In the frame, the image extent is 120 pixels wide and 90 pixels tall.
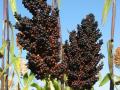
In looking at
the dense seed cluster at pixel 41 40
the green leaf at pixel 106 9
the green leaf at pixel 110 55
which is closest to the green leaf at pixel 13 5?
A: the dense seed cluster at pixel 41 40

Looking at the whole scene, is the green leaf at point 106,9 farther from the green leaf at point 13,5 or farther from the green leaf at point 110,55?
the green leaf at point 13,5

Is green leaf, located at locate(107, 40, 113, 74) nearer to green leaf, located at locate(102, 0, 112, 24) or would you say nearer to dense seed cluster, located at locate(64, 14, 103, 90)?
green leaf, located at locate(102, 0, 112, 24)

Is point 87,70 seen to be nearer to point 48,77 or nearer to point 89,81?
point 89,81

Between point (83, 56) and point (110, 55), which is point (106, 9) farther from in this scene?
point (83, 56)

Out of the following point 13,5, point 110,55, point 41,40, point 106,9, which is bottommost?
point 110,55

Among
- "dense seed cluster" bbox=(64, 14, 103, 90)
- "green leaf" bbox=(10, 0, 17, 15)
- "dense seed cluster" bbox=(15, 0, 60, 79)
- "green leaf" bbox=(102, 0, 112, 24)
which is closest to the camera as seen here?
"green leaf" bbox=(102, 0, 112, 24)

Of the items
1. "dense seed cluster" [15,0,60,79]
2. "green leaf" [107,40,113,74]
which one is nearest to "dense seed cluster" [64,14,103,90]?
"dense seed cluster" [15,0,60,79]

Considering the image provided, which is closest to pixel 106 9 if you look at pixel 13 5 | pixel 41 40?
pixel 41 40
